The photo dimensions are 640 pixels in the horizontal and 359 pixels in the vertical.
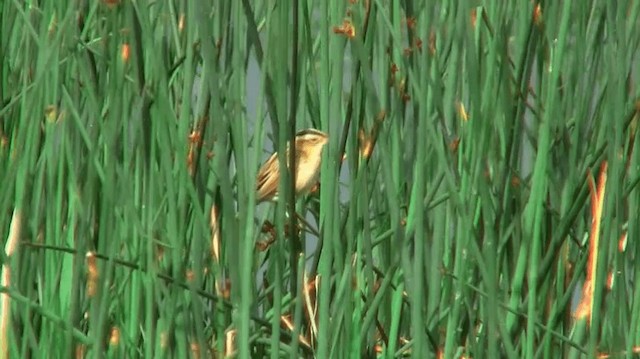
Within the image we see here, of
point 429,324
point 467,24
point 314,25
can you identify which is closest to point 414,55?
point 467,24

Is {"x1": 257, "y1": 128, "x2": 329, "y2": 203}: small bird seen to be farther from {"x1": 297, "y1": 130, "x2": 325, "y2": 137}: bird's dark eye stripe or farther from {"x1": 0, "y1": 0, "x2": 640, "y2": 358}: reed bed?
{"x1": 0, "y1": 0, "x2": 640, "y2": 358}: reed bed

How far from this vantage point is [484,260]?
4.58 ft

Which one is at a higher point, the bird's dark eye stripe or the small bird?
the bird's dark eye stripe

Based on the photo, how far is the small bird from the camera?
2086mm

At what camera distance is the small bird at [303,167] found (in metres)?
2.09

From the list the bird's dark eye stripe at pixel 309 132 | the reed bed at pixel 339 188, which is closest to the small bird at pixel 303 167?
the bird's dark eye stripe at pixel 309 132

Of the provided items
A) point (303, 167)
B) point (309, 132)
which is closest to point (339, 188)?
point (309, 132)

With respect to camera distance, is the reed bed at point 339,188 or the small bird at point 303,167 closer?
the reed bed at point 339,188

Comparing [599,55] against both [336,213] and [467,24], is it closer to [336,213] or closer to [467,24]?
[467,24]

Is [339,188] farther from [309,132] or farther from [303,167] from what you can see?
[303,167]

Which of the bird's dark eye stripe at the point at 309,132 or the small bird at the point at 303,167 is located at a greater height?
the bird's dark eye stripe at the point at 309,132

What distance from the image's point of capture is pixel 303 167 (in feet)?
7.86

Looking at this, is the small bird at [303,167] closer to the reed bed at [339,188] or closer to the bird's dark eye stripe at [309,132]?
the bird's dark eye stripe at [309,132]

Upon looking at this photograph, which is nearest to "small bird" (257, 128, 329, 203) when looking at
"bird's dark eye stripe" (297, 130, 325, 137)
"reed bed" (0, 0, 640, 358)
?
"bird's dark eye stripe" (297, 130, 325, 137)
